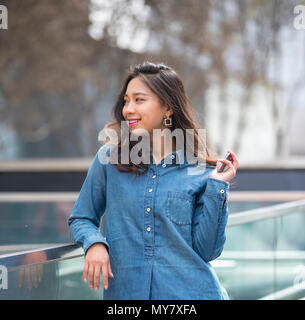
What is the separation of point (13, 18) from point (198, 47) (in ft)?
13.5

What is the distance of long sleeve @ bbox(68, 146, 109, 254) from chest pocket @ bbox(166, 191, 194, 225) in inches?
8.5

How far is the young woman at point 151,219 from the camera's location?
5.20ft

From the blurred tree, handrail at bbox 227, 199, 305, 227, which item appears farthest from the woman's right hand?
the blurred tree

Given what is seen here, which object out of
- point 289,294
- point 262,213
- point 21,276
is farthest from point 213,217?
point 289,294

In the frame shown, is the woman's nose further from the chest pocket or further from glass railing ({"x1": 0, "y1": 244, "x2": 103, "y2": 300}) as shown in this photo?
glass railing ({"x1": 0, "y1": 244, "x2": 103, "y2": 300})

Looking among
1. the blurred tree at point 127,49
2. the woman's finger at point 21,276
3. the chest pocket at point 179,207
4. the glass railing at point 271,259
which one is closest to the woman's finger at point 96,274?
the chest pocket at point 179,207

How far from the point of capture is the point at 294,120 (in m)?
12.9

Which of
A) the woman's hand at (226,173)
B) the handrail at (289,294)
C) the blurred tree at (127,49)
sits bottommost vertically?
the handrail at (289,294)

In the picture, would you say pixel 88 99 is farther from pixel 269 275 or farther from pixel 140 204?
pixel 140 204

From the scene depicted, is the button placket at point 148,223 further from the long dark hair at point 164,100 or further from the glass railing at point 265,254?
the glass railing at point 265,254

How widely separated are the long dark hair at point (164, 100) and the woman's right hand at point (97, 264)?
0.27 m

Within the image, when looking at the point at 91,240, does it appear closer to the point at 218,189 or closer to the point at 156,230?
the point at 156,230

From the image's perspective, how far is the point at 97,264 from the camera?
154 cm

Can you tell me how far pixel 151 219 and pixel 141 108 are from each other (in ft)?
1.20
